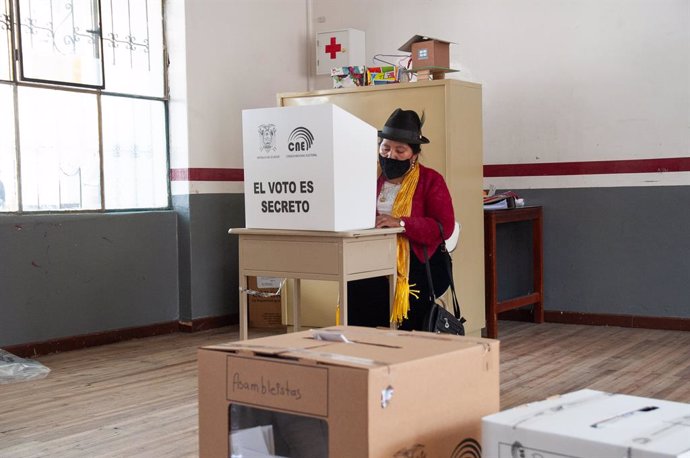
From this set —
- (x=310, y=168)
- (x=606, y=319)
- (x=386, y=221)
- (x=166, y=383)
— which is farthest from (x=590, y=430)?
(x=606, y=319)

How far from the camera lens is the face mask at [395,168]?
3.61 meters

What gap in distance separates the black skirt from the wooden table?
0.69ft

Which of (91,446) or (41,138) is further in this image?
(41,138)

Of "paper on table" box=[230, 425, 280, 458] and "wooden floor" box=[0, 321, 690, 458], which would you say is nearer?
"paper on table" box=[230, 425, 280, 458]

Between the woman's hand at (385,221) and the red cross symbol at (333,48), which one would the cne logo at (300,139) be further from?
the red cross symbol at (333,48)

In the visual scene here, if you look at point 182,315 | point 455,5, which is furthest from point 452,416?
point 455,5

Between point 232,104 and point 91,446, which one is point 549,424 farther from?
point 232,104

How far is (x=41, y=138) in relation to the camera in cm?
476

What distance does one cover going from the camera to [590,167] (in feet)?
18.0

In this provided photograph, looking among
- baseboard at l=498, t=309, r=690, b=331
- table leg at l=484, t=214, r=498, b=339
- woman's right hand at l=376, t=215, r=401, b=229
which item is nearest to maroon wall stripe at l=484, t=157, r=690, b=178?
table leg at l=484, t=214, r=498, b=339

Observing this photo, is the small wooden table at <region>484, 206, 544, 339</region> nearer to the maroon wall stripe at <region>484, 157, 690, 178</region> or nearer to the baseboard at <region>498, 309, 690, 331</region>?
the baseboard at <region>498, 309, 690, 331</region>

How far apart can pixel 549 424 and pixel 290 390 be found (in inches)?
14.2

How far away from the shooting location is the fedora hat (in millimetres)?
3578

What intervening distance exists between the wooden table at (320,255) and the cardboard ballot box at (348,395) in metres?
1.47
